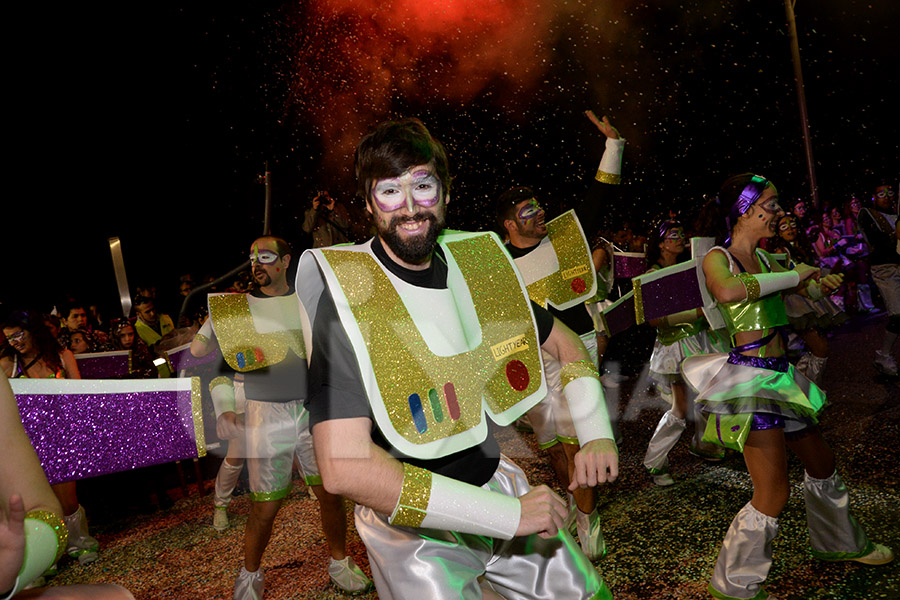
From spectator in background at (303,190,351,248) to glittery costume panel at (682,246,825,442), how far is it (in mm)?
4630

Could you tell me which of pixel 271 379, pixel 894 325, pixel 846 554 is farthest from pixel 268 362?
pixel 894 325

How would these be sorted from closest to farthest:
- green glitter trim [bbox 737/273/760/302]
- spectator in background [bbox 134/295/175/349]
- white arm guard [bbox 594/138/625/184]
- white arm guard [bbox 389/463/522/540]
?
white arm guard [bbox 389/463/522/540] < green glitter trim [bbox 737/273/760/302] < white arm guard [bbox 594/138/625/184] < spectator in background [bbox 134/295/175/349]

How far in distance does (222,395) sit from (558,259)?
96.7 inches

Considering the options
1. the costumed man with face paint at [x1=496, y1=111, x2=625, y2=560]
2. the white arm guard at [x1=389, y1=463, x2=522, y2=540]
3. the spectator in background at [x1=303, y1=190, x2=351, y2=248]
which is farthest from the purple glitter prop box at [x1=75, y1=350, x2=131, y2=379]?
the white arm guard at [x1=389, y1=463, x2=522, y2=540]

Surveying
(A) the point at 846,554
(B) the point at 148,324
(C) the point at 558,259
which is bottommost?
(A) the point at 846,554

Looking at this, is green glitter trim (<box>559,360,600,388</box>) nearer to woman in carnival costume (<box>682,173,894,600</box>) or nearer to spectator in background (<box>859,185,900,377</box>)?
woman in carnival costume (<box>682,173,894,600</box>)

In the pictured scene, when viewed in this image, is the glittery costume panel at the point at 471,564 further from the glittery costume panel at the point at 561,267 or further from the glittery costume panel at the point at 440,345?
the glittery costume panel at the point at 561,267

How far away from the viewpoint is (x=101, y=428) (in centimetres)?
156

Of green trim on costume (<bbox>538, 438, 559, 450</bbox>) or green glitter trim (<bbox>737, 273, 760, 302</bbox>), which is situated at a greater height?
green glitter trim (<bbox>737, 273, 760, 302</bbox>)

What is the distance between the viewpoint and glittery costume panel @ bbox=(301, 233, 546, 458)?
1.67 m

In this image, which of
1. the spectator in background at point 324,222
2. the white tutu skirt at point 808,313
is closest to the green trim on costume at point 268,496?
the spectator in background at point 324,222

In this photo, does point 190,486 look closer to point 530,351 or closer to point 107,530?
point 107,530

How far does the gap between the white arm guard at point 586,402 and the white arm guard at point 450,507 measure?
0.40 metres

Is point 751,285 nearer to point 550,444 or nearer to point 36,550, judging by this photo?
point 550,444
